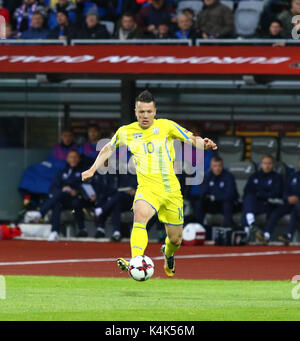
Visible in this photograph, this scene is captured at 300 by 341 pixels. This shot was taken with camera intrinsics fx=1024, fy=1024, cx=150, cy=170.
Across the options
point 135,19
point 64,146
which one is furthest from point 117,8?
point 64,146

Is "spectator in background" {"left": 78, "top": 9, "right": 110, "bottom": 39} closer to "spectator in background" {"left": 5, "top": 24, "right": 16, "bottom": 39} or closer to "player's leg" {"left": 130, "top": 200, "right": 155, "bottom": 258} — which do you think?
"spectator in background" {"left": 5, "top": 24, "right": 16, "bottom": 39}

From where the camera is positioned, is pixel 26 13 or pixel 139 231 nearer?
pixel 139 231

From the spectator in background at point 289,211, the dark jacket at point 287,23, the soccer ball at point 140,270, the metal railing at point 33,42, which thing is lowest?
the spectator in background at point 289,211

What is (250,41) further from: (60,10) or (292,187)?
(60,10)

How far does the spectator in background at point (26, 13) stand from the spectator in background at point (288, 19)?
5.17m

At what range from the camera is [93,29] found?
20.5 metres

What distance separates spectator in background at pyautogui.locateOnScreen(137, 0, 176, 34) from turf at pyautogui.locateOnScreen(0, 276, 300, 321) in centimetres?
860

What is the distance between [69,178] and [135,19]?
3.54m

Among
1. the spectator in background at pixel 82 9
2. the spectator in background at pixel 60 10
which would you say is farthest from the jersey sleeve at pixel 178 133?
the spectator in background at pixel 60 10

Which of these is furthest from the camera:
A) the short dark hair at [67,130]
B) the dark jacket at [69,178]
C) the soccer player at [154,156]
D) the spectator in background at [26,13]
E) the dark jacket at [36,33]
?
the spectator in background at [26,13]

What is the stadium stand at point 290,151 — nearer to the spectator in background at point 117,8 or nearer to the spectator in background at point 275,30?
the spectator in background at point 275,30

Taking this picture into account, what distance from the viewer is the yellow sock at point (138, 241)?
10875mm

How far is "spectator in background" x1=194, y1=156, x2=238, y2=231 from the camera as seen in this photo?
1939cm
